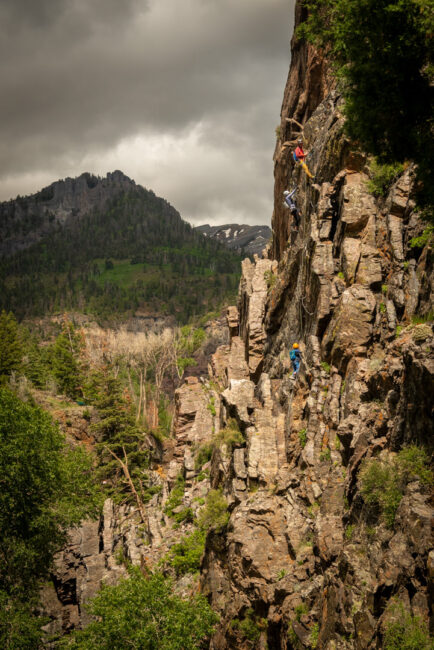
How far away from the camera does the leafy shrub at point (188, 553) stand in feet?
76.5

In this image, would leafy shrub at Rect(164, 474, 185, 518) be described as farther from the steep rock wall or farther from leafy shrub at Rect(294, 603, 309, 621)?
leafy shrub at Rect(294, 603, 309, 621)

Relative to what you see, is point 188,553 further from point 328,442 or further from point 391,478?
point 391,478

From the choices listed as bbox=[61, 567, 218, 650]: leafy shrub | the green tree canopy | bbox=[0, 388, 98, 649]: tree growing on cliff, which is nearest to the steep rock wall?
bbox=[61, 567, 218, 650]: leafy shrub

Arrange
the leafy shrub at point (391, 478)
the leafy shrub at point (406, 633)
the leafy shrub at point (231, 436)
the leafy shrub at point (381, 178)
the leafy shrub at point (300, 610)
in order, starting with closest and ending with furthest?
1. the leafy shrub at point (406, 633)
2. the leafy shrub at point (391, 478)
3. the leafy shrub at point (300, 610)
4. the leafy shrub at point (381, 178)
5. the leafy shrub at point (231, 436)

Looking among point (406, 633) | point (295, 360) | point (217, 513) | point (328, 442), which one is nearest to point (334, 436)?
point (328, 442)

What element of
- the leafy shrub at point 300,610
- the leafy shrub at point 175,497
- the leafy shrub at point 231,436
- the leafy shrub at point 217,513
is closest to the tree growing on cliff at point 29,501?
the leafy shrub at point 175,497

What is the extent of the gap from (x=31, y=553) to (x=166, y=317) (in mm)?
132533

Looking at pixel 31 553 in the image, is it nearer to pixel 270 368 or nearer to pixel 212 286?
pixel 270 368

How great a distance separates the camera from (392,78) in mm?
8719

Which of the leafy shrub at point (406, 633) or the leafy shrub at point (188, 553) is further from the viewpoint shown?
the leafy shrub at point (188, 553)

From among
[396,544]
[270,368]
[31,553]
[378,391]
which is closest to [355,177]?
[378,391]

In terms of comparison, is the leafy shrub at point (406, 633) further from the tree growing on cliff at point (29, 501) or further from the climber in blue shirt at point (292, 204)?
the climber in blue shirt at point (292, 204)

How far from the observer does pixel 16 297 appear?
168 metres

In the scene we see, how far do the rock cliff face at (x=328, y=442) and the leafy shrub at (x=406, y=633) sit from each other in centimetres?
27
